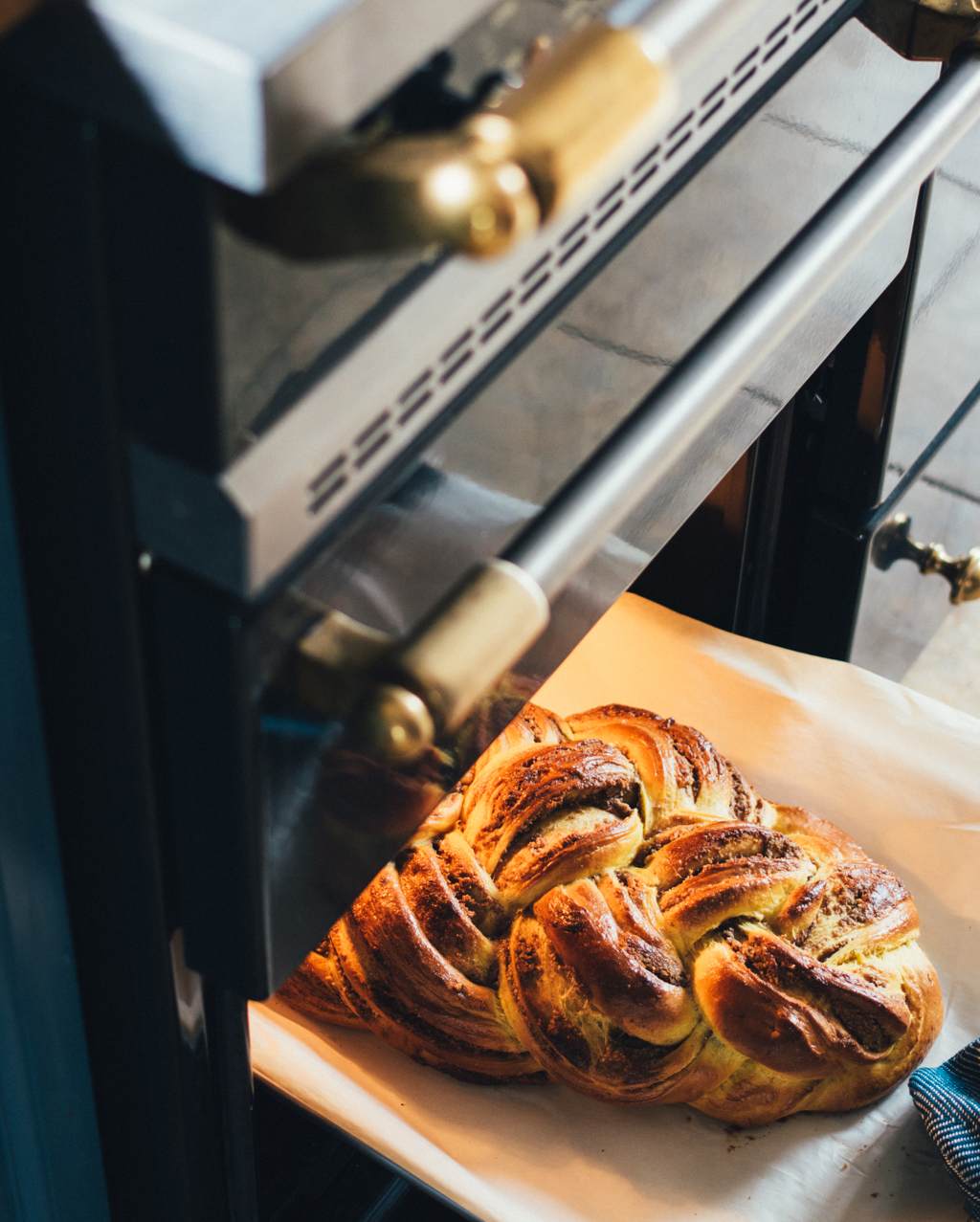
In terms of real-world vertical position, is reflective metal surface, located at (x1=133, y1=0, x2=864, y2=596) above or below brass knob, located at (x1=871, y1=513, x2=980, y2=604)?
above

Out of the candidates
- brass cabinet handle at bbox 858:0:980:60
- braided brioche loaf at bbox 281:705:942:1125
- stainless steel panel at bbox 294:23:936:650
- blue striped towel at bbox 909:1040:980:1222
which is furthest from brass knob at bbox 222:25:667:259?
blue striped towel at bbox 909:1040:980:1222

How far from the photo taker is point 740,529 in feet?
3.33

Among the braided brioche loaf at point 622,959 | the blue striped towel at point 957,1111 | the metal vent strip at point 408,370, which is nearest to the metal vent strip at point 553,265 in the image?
the metal vent strip at point 408,370

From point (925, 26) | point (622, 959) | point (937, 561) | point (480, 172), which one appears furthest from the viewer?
point (937, 561)

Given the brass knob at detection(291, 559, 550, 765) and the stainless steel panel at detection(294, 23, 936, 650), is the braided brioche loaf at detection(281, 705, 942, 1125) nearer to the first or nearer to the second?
the stainless steel panel at detection(294, 23, 936, 650)

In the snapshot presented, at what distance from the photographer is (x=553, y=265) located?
415mm

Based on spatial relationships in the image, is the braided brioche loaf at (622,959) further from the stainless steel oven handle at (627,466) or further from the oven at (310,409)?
the stainless steel oven handle at (627,466)

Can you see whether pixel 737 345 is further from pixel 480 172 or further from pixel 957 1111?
pixel 957 1111

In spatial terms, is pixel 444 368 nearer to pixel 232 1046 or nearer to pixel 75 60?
pixel 75 60

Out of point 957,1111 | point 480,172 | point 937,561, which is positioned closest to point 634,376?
point 480,172

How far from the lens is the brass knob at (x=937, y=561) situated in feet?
3.62

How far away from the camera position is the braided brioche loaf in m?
0.78

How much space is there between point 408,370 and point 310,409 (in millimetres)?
40

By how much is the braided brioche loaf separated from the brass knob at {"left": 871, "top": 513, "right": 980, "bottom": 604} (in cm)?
35
